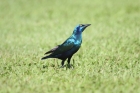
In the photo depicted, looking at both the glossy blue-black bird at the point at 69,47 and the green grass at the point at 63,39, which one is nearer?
the green grass at the point at 63,39

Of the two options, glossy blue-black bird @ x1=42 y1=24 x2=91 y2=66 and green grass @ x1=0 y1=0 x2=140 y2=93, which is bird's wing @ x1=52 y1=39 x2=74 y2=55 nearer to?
glossy blue-black bird @ x1=42 y1=24 x2=91 y2=66

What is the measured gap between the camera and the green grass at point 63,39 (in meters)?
6.34

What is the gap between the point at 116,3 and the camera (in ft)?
70.6

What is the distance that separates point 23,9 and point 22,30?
6.38 meters

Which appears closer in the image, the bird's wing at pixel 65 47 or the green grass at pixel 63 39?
the green grass at pixel 63 39

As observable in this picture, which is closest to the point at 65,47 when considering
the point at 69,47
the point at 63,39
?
the point at 69,47

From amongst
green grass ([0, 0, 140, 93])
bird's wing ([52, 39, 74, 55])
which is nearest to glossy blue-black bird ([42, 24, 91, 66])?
bird's wing ([52, 39, 74, 55])

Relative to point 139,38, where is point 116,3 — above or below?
above

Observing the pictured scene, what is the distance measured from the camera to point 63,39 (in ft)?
42.8

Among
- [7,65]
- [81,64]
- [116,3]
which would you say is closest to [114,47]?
[81,64]

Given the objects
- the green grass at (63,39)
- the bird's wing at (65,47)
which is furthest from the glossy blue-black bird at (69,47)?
the green grass at (63,39)

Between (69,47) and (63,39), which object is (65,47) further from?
(63,39)

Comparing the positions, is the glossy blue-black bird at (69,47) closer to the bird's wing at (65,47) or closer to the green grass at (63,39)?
the bird's wing at (65,47)

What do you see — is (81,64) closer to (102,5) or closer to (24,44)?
(24,44)
